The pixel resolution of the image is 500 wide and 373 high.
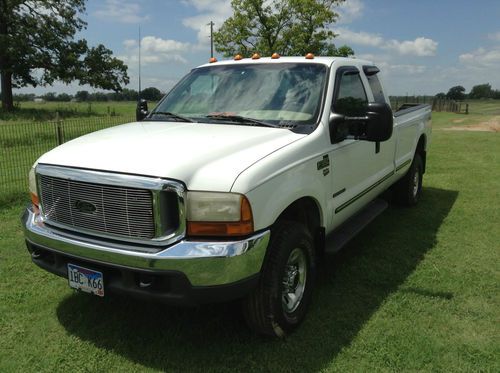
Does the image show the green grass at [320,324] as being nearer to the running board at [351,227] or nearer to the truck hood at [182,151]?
the running board at [351,227]

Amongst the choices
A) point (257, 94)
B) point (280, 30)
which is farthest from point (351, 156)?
point (280, 30)

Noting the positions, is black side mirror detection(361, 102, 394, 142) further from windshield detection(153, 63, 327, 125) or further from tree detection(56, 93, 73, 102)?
tree detection(56, 93, 73, 102)

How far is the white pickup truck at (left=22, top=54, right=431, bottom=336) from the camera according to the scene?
266 cm

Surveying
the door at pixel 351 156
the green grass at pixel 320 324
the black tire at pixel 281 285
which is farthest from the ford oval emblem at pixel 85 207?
the door at pixel 351 156

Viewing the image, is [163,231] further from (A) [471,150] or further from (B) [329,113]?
(A) [471,150]

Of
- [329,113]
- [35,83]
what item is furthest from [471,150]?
[35,83]

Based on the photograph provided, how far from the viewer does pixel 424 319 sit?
354cm

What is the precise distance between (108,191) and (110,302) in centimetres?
A: 141

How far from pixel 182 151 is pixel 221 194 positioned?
0.44 meters

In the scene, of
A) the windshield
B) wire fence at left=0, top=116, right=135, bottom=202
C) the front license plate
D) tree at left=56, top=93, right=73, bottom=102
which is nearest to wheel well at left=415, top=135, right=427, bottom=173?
the windshield

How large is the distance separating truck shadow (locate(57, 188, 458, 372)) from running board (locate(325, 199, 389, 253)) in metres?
0.42

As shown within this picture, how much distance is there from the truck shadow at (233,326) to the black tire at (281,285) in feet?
0.51

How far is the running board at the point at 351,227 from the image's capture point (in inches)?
155

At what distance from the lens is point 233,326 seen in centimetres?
347
